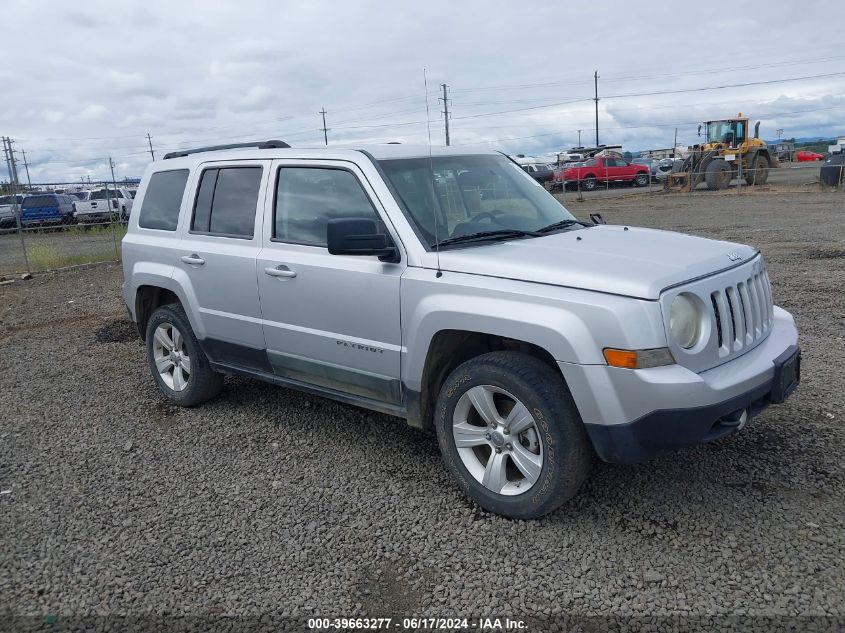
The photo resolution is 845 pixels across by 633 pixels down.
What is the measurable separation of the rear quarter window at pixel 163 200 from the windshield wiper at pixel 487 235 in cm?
245

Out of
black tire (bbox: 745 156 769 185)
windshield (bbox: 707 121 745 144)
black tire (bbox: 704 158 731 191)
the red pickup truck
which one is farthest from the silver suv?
the red pickup truck

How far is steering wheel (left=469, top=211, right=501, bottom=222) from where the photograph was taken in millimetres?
4359

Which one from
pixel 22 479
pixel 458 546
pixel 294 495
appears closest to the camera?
pixel 458 546

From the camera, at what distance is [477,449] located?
393cm

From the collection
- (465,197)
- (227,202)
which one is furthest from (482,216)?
(227,202)

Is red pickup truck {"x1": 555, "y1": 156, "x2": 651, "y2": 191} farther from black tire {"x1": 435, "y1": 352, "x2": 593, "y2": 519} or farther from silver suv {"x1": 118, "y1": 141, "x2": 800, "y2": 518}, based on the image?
black tire {"x1": 435, "y1": 352, "x2": 593, "y2": 519}

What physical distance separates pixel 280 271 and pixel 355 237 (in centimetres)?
89

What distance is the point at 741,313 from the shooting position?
3.64 metres

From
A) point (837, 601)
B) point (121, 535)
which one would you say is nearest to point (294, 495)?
point (121, 535)

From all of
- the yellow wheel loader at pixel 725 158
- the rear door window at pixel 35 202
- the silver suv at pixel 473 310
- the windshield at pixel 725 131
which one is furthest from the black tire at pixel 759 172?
the silver suv at pixel 473 310

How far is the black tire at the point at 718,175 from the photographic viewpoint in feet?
95.4

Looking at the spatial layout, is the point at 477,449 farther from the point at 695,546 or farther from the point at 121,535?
the point at 121,535

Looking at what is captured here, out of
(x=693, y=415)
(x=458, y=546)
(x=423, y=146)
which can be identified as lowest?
(x=458, y=546)

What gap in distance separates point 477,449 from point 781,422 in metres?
2.19
